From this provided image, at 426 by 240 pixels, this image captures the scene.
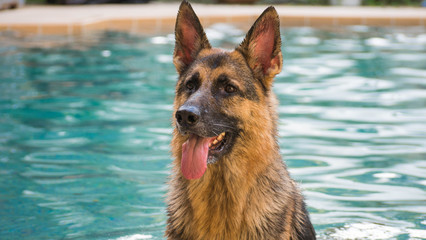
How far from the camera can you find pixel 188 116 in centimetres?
398

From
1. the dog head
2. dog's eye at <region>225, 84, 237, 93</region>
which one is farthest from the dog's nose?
dog's eye at <region>225, 84, 237, 93</region>

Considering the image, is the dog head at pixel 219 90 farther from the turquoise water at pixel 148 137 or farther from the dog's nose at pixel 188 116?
the turquoise water at pixel 148 137

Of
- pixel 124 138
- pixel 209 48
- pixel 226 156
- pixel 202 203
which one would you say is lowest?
pixel 124 138

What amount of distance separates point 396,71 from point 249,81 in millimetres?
8275

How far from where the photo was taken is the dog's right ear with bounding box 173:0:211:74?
15.1 ft

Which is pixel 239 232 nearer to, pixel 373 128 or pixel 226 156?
pixel 226 156

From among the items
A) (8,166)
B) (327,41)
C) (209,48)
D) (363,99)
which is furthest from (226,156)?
(327,41)

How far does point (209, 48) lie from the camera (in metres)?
4.72

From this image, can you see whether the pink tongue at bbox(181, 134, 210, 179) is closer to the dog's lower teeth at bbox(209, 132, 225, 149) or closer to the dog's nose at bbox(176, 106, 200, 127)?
the dog's lower teeth at bbox(209, 132, 225, 149)

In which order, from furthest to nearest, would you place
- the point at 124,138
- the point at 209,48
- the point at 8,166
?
1. the point at 124,138
2. the point at 8,166
3. the point at 209,48

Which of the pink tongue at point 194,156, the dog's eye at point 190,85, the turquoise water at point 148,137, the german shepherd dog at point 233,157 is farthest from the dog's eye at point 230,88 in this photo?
the turquoise water at point 148,137

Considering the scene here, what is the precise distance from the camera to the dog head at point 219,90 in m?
4.13

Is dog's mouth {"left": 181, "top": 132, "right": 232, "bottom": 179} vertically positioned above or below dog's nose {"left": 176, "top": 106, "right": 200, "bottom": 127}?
below

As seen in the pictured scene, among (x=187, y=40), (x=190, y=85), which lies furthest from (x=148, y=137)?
(x=190, y=85)
